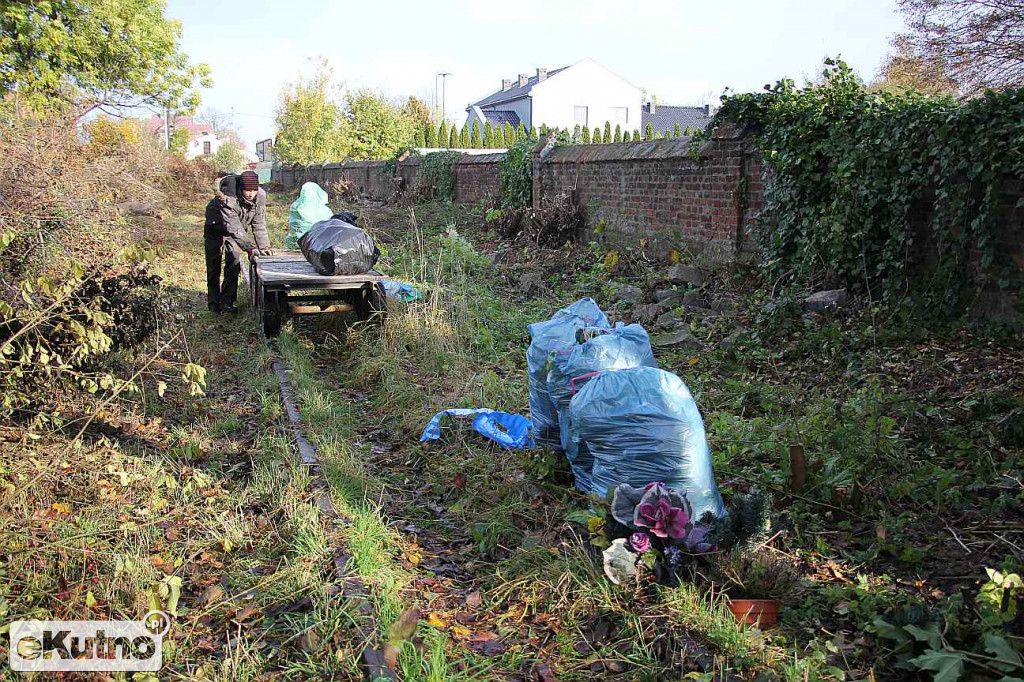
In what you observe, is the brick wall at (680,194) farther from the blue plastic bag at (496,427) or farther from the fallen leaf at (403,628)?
the fallen leaf at (403,628)

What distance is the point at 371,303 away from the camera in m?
8.41

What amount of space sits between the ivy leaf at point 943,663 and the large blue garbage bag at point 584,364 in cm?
192

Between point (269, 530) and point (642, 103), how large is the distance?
66199 mm

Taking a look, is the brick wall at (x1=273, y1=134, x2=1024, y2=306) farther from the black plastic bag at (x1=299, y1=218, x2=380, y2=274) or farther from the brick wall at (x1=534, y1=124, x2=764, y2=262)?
the black plastic bag at (x1=299, y1=218, x2=380, y2=274)

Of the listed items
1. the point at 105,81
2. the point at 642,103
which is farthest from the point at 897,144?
the point at 642,103

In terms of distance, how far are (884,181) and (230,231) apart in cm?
765

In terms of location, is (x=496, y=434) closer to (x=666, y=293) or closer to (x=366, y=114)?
(x=666, y=293)

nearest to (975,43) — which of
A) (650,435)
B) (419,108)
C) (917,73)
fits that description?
(917,73)

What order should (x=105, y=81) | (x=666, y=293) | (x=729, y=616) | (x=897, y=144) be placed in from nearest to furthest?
(x=729, y=616)
(x=897, y=144)
(x=666, y=293)
(x=105, y=81)

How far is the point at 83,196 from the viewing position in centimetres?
598

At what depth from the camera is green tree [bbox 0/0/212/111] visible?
59.7 ft

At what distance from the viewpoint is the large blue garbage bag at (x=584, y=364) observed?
174 inches

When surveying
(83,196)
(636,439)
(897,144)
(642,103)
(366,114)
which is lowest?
(636,439)

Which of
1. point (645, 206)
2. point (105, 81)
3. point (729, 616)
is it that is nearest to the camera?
point (729, 616)
